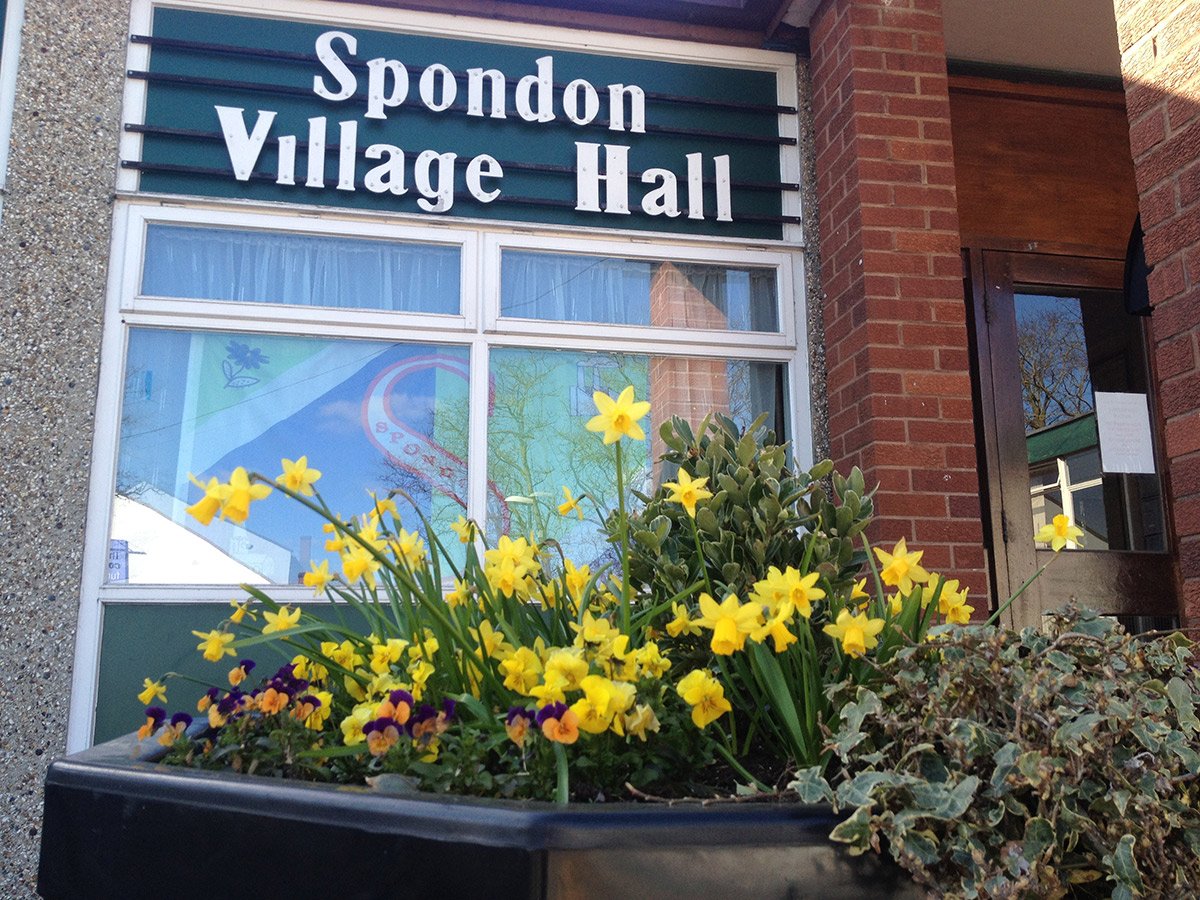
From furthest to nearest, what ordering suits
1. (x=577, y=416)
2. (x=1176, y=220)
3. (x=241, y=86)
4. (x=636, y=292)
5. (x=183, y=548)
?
(x=636, y=292), (x=577, y=416), (x=241, y=86), (x=183, y=548), (x=1176, y=220)

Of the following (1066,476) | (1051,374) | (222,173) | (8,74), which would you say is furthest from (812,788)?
(1051,374)

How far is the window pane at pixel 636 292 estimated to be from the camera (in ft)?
13.4

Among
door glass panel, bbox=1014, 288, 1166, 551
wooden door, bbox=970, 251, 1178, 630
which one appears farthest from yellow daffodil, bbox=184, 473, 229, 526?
door glass panel, bbox=1014, 288, 1166, 551

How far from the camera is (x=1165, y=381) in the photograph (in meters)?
2.02

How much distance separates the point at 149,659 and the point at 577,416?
180 centimetres

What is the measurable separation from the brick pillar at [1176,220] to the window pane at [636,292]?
2177 mm

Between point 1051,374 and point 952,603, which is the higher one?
point 1051,374

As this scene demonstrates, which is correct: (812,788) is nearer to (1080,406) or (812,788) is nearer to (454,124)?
(454,124)

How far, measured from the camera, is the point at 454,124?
408 cm

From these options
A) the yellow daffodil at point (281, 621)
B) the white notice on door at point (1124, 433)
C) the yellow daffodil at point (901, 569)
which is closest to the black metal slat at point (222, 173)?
the white notice on door at point (1124, 433)

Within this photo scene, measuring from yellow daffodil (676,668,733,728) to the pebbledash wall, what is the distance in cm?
263

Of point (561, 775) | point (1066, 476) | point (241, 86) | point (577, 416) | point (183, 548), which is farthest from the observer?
point (1066, 476)

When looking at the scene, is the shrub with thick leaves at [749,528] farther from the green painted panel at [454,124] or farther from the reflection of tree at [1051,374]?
the reflection of tree at [1051,374]

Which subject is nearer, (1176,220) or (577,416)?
(1176,220)
